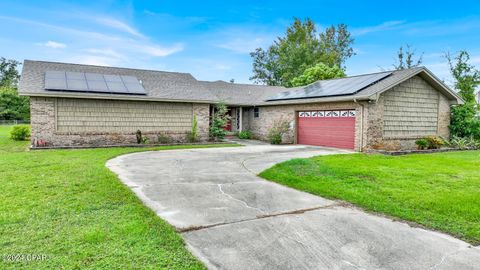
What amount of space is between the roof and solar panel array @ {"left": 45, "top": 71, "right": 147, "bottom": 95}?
29 cm

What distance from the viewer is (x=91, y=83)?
49.6ft

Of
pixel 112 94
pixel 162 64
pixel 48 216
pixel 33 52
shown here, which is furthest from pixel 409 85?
pixel 33 52

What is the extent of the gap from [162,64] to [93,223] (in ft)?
82.3

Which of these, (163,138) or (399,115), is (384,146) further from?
(163,138)

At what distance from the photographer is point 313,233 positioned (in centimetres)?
402

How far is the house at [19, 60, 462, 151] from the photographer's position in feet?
44.3

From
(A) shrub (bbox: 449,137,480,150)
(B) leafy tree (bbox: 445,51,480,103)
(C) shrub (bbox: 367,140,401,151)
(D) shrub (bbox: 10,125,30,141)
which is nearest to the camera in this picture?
(C) shrub (bbox: 367,140,401,151)

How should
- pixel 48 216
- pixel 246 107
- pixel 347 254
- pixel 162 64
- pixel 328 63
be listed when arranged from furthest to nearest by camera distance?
pixel 328 63
pixel 162 64
pixel 246 107
pixel 48 216
pixel 347 254

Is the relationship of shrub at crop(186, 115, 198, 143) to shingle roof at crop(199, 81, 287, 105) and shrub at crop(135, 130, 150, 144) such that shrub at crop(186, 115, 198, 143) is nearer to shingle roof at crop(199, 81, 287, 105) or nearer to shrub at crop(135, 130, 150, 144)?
shrub at crop(135, 130, 150, 144)

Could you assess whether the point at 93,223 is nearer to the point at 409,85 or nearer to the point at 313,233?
the point at 313,233

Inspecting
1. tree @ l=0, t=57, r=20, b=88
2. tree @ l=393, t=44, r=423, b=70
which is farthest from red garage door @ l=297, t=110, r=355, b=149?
tree @ l=0, t=57, r=20, b=88

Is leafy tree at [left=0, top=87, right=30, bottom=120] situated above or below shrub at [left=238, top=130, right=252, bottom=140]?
above

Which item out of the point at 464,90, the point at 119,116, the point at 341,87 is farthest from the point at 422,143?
the point at 119,116

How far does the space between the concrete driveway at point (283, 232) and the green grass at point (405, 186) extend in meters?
0.48
